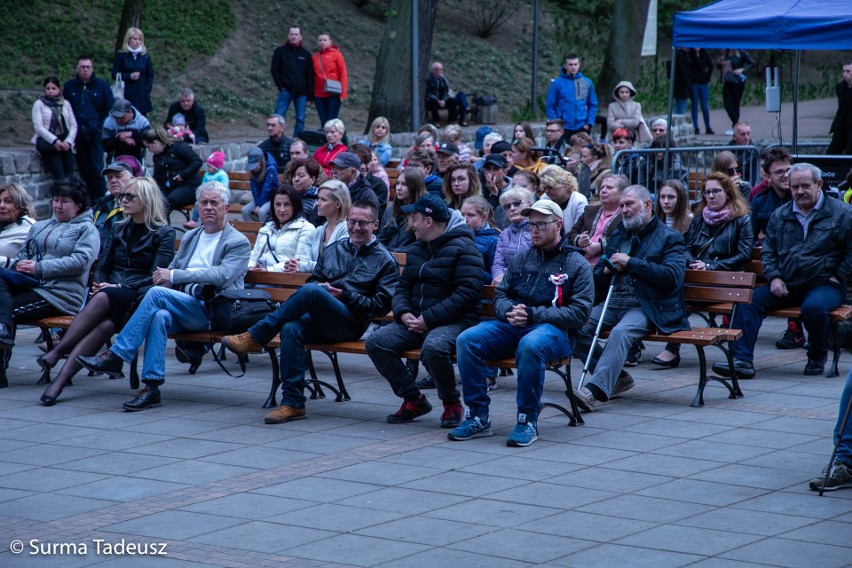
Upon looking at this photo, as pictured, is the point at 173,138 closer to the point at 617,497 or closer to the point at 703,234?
the point at 703,234

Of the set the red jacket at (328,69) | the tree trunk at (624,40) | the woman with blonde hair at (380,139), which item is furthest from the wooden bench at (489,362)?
the tree trunk at (624,40)

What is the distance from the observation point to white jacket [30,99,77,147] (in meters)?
17.2

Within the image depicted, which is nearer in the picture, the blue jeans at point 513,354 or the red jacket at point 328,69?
the blue jeans at point 513,354

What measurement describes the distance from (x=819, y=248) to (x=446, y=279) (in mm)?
3150

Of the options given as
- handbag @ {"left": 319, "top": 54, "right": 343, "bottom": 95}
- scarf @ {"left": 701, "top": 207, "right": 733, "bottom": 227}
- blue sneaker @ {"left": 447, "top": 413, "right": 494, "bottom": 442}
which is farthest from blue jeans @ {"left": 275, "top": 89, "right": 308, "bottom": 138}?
blue sneaker @ {"left": 447, "top": 413, "right": 494, "bottom": 442}

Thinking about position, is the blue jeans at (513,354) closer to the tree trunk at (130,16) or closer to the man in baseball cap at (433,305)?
the man in baseball cap at (433,305)

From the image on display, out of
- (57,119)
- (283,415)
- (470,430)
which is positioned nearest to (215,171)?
(57,119)

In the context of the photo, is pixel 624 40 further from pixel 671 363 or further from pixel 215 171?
pixel 671 363

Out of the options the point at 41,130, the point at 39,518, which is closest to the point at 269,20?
the point at 41,130

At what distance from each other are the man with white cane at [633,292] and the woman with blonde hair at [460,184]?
2.33 metres

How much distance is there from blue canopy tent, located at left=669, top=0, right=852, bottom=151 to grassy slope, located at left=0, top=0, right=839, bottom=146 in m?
12.0

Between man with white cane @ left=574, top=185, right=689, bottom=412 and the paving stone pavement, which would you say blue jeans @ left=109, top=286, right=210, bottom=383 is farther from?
man with white cane @ left=574, top=185, right=689, bottom=412

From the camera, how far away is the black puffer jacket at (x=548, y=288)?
8086 millimetres

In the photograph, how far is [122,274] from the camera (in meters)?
9.92
